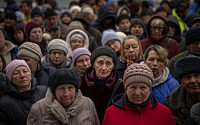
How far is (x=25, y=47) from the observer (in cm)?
614

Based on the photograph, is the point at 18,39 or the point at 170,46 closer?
the point at 170,46

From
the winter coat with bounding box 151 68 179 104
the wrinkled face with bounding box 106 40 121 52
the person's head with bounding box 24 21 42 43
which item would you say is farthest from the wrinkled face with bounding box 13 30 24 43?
the winter coat with bounding box 151 68 179 104

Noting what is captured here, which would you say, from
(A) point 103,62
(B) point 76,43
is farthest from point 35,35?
(A) point 103,62

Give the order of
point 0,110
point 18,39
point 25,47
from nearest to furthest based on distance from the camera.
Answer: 1. point 0,110
2. point 25,47
3. point 18,39

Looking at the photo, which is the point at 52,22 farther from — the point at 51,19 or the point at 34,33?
the point at 34,33

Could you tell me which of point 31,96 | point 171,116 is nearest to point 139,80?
point 171,116

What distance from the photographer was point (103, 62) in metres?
5.05

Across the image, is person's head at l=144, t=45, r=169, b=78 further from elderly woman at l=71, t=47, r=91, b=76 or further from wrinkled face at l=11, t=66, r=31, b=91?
wrinkled face at l=11, t=66, r=31, b=91

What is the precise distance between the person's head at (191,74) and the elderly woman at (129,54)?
180 centimetres

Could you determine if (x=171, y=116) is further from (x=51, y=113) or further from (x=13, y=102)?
(x=13, y=102)

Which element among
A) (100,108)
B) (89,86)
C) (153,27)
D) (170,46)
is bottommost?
(100,108)

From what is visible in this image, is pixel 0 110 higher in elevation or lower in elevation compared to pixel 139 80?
lower

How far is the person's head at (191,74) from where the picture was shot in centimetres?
402

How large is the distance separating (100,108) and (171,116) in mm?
1197
